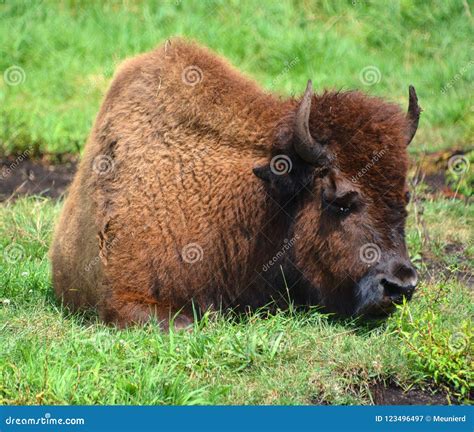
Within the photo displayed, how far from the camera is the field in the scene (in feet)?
16.8

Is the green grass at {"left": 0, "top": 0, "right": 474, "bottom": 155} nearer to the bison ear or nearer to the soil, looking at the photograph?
the soil

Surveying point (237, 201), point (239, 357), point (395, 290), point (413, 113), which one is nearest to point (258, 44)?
point (413, 113)

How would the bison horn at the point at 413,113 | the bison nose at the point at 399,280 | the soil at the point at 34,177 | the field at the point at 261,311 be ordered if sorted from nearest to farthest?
1. the field at the point at 261,311
2. the bison nose at the point at 399,280
3. the bison horn at the point at 413,113
4. the soil at the point at 34,177

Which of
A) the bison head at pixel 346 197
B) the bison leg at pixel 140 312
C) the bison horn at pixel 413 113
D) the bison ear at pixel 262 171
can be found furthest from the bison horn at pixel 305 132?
the bison leg at pixel 140 312

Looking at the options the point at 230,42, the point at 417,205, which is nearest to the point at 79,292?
the point at 417,205

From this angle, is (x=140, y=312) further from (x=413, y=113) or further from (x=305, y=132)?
(x=413, y=113)

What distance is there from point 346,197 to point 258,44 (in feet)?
25.9

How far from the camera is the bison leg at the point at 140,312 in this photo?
5.86 meters

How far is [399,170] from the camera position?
581 cm

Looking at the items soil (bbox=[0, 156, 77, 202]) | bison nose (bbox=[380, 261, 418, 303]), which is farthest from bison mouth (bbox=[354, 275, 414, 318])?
soil (bbox=[0, 156, 77, 202])

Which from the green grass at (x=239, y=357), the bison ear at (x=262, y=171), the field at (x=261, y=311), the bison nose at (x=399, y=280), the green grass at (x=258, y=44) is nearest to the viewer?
the green grass at (x=239, y=357)

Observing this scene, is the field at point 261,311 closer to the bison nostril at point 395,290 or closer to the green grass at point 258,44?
the green grass at point 258,44

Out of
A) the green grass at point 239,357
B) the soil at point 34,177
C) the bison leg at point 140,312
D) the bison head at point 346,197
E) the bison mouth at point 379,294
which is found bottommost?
the soil at point 34,177

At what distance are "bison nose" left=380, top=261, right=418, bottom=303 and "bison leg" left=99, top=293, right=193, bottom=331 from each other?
1178 millimetres
